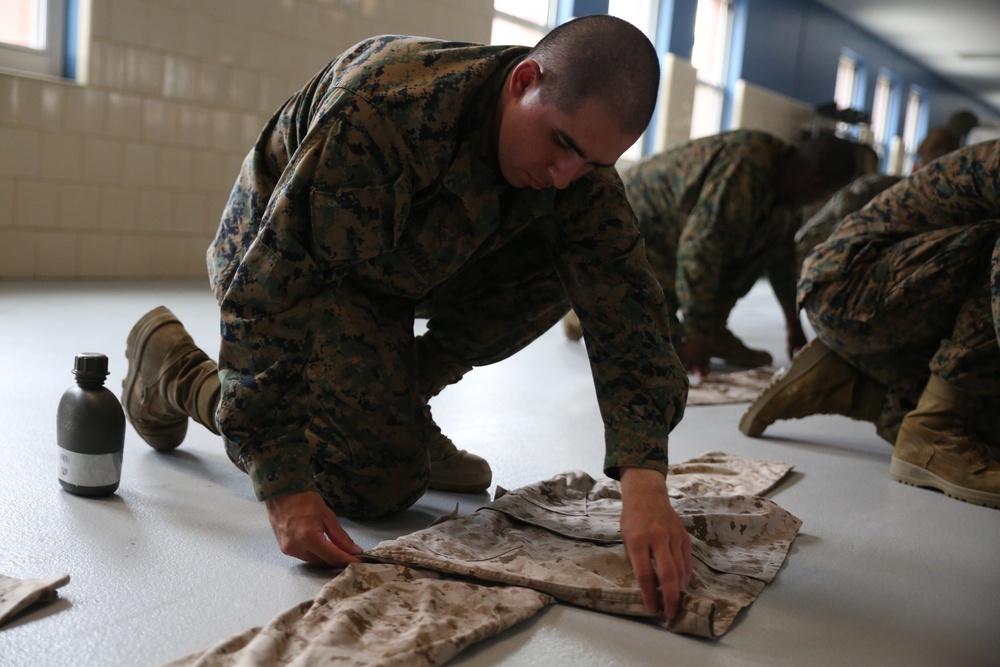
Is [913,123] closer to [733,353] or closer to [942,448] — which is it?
[733,353]

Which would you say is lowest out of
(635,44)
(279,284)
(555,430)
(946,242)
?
(555,430)

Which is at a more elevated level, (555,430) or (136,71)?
(136,71)

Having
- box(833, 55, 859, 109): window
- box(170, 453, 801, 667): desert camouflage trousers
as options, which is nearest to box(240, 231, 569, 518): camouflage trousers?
box(170, 453, 801, 667): desert camouflage trousers

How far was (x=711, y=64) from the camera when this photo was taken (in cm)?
938

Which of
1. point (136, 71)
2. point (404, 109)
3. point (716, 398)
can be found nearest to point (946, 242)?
point (716, 398)

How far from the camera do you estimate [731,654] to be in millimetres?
1216

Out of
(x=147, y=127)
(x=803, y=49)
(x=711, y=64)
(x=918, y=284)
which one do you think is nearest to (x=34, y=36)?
(x=147, y=127)

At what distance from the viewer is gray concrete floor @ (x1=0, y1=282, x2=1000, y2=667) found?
1170 millimetres

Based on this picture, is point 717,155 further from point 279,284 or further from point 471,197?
point 279,284

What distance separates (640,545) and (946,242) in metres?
1.34

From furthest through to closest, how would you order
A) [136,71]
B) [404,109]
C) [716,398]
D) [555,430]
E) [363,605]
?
[136,71] < [716,398] < [555,430] < [404,109] < [363,605]

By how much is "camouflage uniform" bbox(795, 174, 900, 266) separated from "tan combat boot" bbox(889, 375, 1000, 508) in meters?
2.31

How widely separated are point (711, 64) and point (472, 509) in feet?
27.9

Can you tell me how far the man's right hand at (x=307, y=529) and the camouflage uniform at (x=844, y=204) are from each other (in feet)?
11.6
